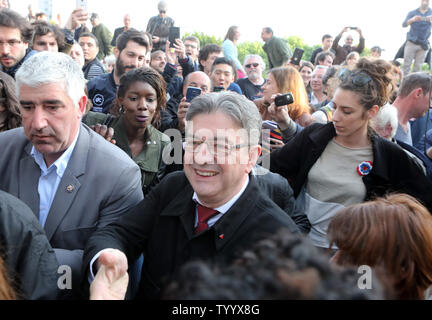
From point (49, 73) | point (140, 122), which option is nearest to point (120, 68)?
point (140, 122)

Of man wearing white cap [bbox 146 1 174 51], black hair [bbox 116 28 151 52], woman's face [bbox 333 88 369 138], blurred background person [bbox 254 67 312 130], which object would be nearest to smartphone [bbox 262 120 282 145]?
blurred background person [bbox 254 67 312 130]

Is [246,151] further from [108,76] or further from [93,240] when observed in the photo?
[108,76]

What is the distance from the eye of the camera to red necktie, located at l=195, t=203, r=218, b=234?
2.07m

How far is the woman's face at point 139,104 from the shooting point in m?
3.71

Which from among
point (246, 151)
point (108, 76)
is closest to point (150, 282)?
point (246, 151)

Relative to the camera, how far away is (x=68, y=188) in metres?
2.30

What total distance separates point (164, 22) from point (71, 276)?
788cm

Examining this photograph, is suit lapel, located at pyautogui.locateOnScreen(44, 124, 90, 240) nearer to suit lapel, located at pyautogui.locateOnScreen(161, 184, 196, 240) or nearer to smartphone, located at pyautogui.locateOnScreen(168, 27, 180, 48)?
suit lapel, located at pyautogui.locateOnScreen(161, 184, 196, 240)

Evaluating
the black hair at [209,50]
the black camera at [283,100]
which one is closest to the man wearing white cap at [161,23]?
the black hair at [209,50]

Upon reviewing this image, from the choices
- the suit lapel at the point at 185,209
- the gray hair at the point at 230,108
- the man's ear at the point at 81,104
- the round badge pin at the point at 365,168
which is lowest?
the round badge pin at the point at 365,168

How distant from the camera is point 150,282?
2.11 metres

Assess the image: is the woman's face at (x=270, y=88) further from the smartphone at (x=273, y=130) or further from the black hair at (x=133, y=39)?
the black hair at (x=133, y=39)

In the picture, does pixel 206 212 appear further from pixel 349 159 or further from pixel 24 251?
pixel 349 159

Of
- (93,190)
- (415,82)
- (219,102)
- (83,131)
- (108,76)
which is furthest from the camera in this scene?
(108,76)
